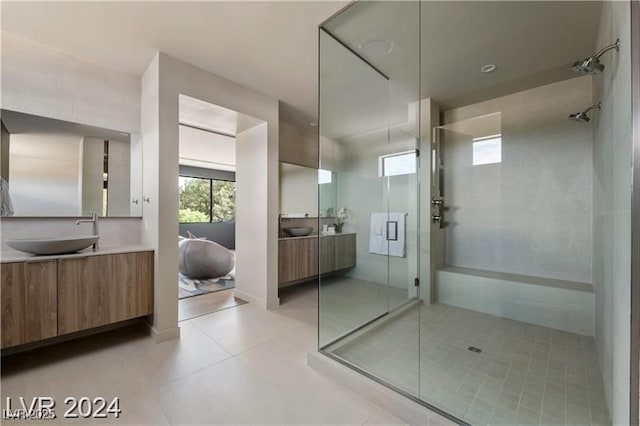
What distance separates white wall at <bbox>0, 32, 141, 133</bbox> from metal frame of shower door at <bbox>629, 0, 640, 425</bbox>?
3609 millimetres

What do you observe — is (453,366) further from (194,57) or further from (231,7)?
(194,57)

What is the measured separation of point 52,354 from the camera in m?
2.06

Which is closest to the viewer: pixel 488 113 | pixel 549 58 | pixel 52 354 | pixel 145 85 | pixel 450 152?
pixel 52 354

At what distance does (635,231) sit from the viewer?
917mm

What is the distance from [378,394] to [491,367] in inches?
39.5

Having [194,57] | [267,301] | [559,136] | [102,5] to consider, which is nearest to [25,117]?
[102,5]

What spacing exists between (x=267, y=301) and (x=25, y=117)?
112 inches

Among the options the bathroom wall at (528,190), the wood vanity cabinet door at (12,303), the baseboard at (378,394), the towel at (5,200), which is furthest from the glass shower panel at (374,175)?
the towel at (5,200)

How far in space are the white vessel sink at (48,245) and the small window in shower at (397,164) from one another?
2916mm

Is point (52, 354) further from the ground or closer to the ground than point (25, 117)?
closer to the ground

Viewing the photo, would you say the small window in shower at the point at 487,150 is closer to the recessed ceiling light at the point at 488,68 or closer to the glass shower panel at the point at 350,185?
the recessed ceiling light at the point at 488,68

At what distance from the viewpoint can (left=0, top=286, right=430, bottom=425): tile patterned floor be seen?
1.44 metres

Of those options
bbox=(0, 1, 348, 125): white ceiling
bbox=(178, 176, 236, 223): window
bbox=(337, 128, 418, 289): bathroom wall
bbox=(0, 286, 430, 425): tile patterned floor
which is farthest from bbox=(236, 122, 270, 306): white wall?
bbox=(178, 176, 236, 223): window

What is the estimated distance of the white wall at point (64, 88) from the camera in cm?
210
